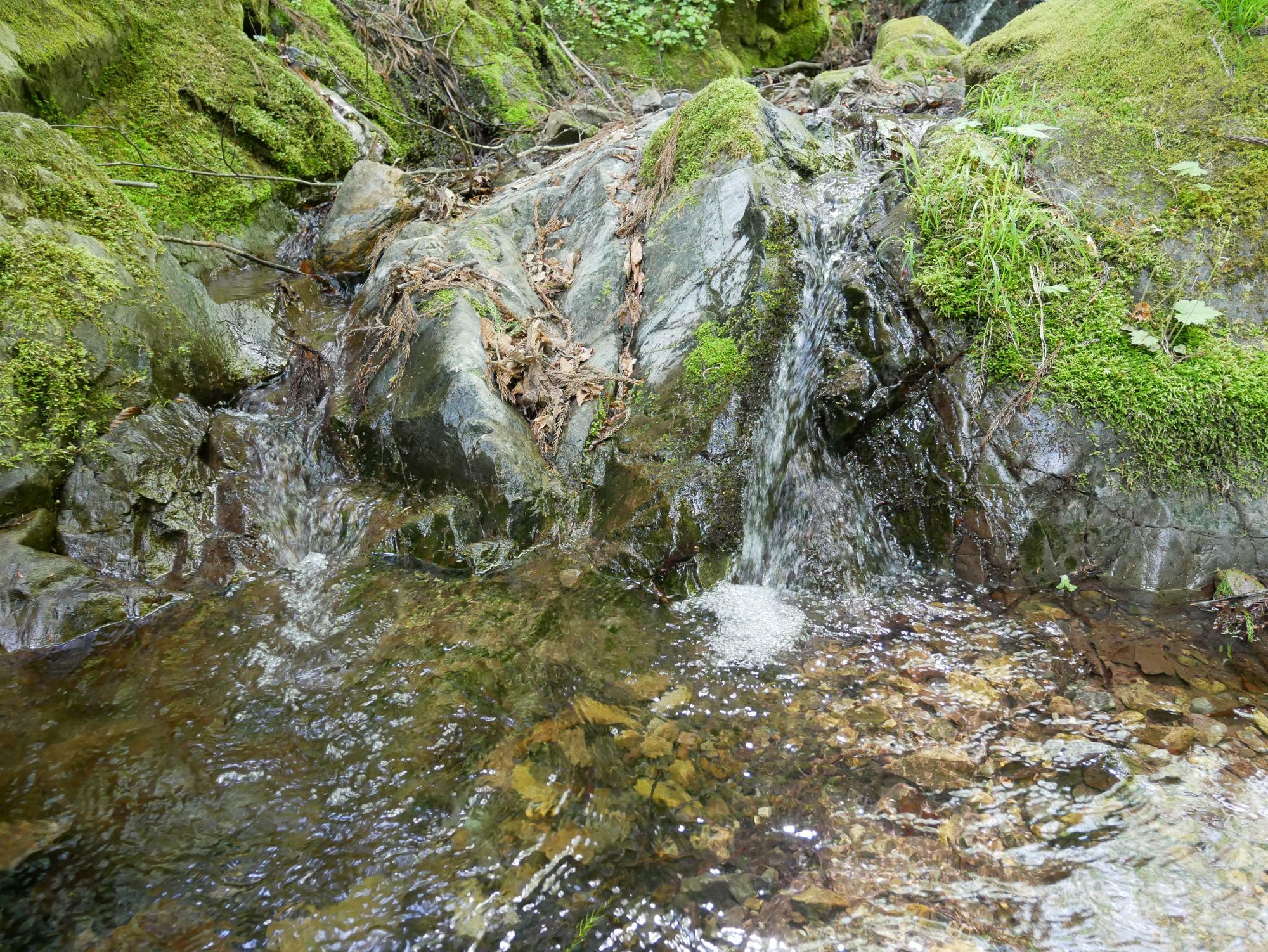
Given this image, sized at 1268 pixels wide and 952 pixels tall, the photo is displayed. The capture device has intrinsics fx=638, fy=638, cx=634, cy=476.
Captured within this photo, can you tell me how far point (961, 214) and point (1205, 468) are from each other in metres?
1.94

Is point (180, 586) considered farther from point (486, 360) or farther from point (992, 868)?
A: point (992, 868)

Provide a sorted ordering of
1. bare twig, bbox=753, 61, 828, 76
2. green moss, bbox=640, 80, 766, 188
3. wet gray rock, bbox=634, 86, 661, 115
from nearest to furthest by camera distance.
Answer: green moss, bbox=640, 80, 766, 188 < wet gray rock, bbox=634, 86, 661, 115 < bare twig, bbox=753, 61, 828, 76

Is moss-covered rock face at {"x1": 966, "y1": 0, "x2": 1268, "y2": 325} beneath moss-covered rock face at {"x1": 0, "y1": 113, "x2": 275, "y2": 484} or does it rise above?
above

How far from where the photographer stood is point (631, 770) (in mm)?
2557

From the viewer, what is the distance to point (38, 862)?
2121 mm

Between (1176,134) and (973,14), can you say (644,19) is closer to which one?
(973,14)

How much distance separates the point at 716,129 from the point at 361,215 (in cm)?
357

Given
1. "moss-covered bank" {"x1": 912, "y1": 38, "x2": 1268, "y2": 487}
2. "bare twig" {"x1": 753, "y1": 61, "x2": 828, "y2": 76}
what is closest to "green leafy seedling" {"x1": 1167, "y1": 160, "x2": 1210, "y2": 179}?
"moss-covered bank" {"x1": 912, "y1": 38, "x2": 1268, "y2": 487}

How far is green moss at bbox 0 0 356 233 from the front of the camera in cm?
542

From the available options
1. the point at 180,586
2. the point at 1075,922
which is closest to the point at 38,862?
the point at 180,586

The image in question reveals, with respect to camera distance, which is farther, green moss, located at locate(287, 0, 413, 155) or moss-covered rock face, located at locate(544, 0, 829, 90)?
moss-covered rock face, located at locate(544, 0, 829, 90)

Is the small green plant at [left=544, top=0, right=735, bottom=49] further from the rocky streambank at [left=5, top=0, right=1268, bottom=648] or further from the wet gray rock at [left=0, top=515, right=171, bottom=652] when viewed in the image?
the wet gray rock at [left=0, top=515, right=171, bottom=652]

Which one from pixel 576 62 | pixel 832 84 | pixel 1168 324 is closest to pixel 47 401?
pixel 1168 324

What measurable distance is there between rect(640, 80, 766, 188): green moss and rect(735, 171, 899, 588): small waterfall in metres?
0.94
